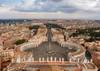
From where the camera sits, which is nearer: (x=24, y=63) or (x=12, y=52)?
(x=24, y=63)

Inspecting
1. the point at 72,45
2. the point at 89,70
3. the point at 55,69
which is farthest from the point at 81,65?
the point at 72,45

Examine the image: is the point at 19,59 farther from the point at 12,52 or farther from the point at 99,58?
the point at 99,58

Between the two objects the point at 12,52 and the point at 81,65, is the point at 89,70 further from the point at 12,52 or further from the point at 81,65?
the point at 12,52

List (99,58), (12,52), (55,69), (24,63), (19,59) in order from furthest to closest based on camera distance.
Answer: (12,52), (99,58), (19,59), (24,63), (55,69)

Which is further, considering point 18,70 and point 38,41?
point 38,41

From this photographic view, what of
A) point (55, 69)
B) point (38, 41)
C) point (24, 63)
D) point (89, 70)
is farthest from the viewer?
point (38, 41)

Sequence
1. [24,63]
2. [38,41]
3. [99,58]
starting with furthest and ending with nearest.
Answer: [38,41]
[99,58]
[24,63]

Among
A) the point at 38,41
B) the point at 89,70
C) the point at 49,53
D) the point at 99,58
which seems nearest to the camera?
the point at 89,70

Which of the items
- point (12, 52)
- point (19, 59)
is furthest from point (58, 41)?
point (19, 59)
